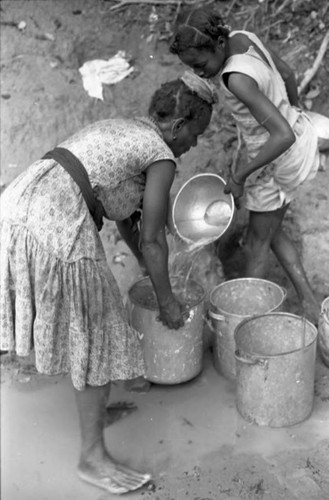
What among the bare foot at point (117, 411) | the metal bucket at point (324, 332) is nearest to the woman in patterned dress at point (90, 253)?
the bare foot at point (117, 411)

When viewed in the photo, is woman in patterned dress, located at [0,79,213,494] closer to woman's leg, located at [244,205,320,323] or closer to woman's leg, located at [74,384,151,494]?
woman's leg, located at [74,384,151,494]

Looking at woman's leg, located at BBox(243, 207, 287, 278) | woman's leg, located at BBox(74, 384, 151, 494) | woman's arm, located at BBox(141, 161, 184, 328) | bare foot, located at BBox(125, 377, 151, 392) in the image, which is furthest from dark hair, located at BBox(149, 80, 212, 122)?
bare foot, located at BBox(125, 377, 151, 392)

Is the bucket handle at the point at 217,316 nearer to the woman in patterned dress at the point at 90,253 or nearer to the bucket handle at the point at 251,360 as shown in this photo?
the bucket handle at the point at 251,360

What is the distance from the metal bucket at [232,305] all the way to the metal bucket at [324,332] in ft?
0.66

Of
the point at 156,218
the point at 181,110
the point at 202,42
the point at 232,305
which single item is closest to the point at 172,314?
the point at 156,218

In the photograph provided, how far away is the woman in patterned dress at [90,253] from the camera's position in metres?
2.42

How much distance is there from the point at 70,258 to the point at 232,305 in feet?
4.28

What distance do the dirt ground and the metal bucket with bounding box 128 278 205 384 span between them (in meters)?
0.12

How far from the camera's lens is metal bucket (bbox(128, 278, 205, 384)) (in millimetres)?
3105

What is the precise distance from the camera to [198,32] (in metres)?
2.84

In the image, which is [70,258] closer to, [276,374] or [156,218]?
[156,218]

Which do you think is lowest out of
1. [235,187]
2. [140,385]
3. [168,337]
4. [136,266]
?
[140,385]

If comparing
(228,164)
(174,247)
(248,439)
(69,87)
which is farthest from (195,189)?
(69,87)

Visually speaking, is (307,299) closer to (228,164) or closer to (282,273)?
(282,273)
